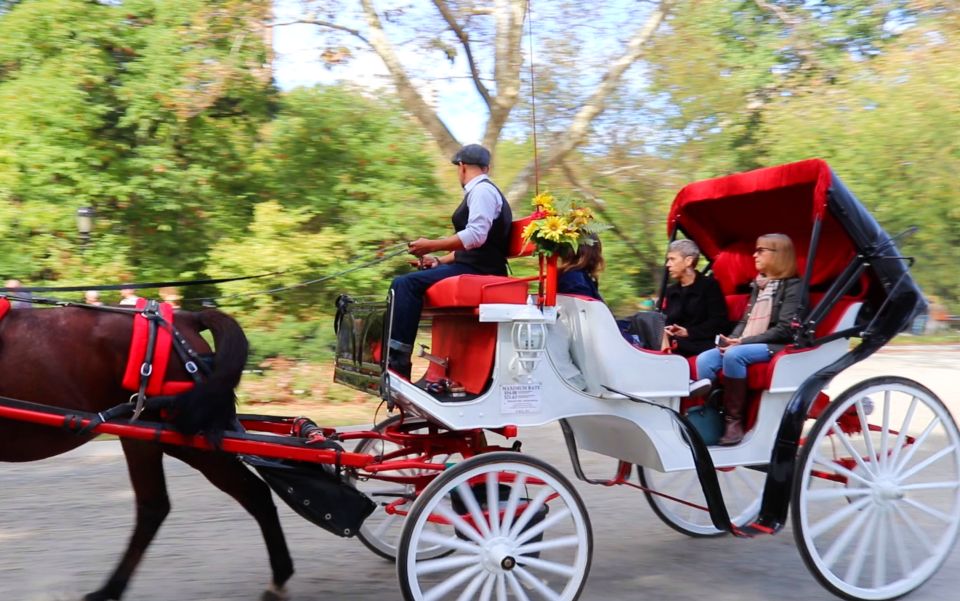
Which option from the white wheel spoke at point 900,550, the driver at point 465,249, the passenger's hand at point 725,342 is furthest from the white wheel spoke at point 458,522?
the white wheel spoke at point 900,550

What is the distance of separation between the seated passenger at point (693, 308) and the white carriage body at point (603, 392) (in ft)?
1.72

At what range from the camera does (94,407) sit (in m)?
3.83

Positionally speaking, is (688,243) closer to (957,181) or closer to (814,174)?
(814,174)

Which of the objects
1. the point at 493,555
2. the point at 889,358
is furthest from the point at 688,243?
the point at 889,358

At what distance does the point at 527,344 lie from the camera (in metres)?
3.84

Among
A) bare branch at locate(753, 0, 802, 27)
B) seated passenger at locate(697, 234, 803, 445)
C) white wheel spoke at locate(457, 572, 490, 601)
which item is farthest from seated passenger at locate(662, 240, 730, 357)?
bare branch at locate(753, 0, 802, 27)

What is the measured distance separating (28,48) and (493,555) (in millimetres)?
10359

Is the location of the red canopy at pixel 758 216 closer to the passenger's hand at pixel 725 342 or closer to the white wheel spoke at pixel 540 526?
the passenger's hand at pixel 725 342

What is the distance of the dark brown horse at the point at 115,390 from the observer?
3715 millimetres

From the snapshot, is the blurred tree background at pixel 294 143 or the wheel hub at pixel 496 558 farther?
the blurred tree background at pixel 294 143

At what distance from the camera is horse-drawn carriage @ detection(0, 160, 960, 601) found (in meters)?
3.68

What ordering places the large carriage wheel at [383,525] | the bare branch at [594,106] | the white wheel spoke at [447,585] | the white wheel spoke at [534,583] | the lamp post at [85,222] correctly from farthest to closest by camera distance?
the bare branch at [594,106] → the lamp post at [85,222] → the large carriage wheel at [383,525] → the white wheel spoke at [534,583] → the white wheel spoke at [447,585]

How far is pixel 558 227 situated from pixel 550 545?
128cm

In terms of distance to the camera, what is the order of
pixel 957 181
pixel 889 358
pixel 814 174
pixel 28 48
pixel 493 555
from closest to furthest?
pixel 493 555 → pixel 814 174 → pixel 28 48 → pixel 889 358 → pixel 957 181
